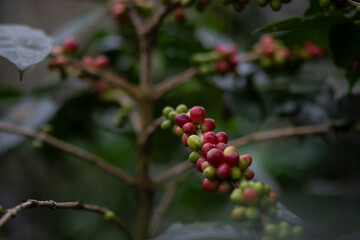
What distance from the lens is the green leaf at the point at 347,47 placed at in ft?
1.54

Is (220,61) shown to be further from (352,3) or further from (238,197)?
(238,197)

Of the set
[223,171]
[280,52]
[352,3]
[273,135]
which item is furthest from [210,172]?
[280,52]

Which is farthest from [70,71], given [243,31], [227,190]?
[243,31]

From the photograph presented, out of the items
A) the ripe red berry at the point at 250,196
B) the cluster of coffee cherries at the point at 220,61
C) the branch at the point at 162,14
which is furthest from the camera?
the cluster of coffee cherries at the point at 220,61

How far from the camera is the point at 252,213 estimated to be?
33cm

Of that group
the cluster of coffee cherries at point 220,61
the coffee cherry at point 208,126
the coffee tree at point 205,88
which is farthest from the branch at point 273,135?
the coffee cherry at point 208,126

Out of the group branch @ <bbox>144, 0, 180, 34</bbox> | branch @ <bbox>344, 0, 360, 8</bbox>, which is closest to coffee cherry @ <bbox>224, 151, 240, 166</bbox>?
branch @ <bbox>344, 0, 360, 8</bbox>

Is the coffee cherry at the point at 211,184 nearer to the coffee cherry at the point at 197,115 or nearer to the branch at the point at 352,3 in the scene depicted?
the coffee cherry at the point at 197,115

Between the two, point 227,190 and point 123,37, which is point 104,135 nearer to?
point 123,37

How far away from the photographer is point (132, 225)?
103 centimetres

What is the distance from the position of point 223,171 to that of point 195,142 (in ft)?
0.17

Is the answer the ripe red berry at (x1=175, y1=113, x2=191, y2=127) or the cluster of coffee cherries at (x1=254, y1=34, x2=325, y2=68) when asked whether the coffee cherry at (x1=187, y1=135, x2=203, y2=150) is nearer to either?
Answer: the ripe red berry at (x1=175, y1=113, x2=191, y2=127)

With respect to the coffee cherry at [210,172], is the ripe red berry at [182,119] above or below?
above

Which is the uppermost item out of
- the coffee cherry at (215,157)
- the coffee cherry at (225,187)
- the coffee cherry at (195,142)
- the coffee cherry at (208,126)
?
the coffee cherry at (208,126)
